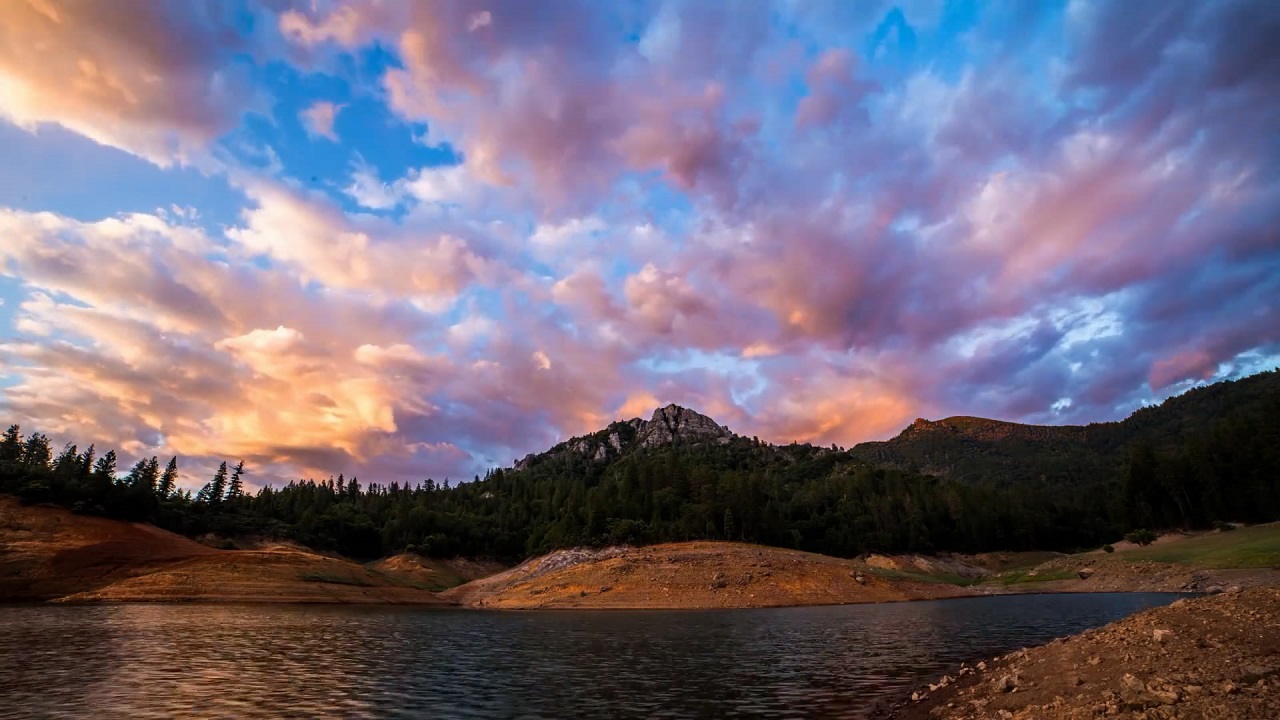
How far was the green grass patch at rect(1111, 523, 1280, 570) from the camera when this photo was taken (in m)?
75.6

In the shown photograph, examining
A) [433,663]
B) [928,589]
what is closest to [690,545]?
[928,589]

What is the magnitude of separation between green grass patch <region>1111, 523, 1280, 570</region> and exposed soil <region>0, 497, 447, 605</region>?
126835 mm

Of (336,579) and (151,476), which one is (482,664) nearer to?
(336,579)

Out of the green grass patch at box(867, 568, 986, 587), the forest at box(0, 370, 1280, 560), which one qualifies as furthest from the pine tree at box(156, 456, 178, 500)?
the green grass patch at box(867, 568, 986, 587)

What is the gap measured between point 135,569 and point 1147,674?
392 ft

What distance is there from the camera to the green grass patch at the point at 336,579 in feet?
330

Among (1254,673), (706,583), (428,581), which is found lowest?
(428,581)

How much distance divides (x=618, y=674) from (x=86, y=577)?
98.9 m

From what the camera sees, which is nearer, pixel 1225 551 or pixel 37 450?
pixel 1225 551

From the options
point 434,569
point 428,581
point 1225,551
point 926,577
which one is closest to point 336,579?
point 428,581

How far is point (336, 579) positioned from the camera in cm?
10500

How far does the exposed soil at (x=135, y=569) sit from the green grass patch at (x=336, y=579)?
0.17 metres

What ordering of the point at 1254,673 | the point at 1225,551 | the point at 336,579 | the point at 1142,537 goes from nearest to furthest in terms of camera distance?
1. the point at 1254,673
2. the point at 1225,551
3. the point at 336,579
4. the point at 1142,537

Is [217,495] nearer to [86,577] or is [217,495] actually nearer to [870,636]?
[86,577]
